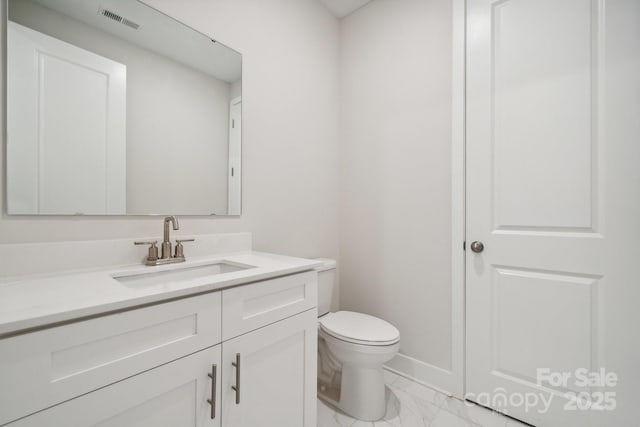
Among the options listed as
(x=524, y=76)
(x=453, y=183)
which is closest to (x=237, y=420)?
(x=453, y=183)

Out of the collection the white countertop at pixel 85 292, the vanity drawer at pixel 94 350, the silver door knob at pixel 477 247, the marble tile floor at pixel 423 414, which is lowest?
the marble tile floor at pixel 423 414

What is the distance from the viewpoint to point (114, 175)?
108 cm

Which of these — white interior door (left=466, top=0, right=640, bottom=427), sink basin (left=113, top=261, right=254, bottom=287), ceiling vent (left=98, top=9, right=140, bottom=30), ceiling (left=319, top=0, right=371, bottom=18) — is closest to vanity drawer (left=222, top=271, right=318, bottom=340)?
sink basin (left=113, top=261, right=254, bottom=287)

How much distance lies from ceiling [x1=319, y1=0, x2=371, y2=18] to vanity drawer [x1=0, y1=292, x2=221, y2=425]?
2.13m

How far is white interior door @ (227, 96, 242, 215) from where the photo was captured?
56.7 inches

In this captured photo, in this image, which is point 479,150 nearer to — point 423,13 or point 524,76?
point 524,76

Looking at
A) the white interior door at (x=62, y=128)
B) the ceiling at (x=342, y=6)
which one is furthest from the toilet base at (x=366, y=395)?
the ceiling at (x=342, y=6)

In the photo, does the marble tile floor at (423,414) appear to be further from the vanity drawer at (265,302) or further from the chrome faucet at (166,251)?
the chrome faucet at (166,251)

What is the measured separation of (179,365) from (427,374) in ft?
4.87

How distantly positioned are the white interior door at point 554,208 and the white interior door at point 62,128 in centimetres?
169

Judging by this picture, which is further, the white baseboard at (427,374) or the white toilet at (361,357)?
the white baseboard at (427,374)

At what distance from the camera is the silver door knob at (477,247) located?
149 centimetres

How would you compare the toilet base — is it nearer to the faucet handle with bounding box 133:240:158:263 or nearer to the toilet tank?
the toilet tank

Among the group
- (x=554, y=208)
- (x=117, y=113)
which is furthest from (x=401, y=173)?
(x=117, y=113)
